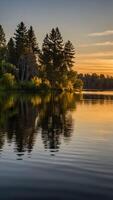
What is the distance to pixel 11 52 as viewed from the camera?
126688mm

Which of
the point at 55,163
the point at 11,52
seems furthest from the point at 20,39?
the point at 55,163

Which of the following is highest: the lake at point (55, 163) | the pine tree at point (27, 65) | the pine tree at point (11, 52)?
the pine tree at point (11, 52)

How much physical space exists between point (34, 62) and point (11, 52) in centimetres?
1140

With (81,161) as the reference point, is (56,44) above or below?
above

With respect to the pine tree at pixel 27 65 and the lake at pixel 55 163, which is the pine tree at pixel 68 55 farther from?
the lake at pixel 55 163

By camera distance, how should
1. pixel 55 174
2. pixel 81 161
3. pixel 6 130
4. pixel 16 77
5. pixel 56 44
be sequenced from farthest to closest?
pixel 56 44
pixel 16 77
pixel 6 130
pixel 81 161
pixel 55 174

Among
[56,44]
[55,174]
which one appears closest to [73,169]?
[55,174]

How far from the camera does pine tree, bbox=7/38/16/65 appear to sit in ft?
412

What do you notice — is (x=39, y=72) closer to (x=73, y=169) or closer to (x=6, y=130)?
(x=6, y=130)

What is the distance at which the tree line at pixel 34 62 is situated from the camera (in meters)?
112

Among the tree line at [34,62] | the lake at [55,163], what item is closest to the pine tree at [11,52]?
the tree line at [34,62]

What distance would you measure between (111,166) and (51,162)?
2.71 m

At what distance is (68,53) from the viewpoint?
484 feet

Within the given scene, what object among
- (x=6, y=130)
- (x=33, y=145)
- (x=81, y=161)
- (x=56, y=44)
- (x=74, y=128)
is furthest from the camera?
(x=56, y=44)
